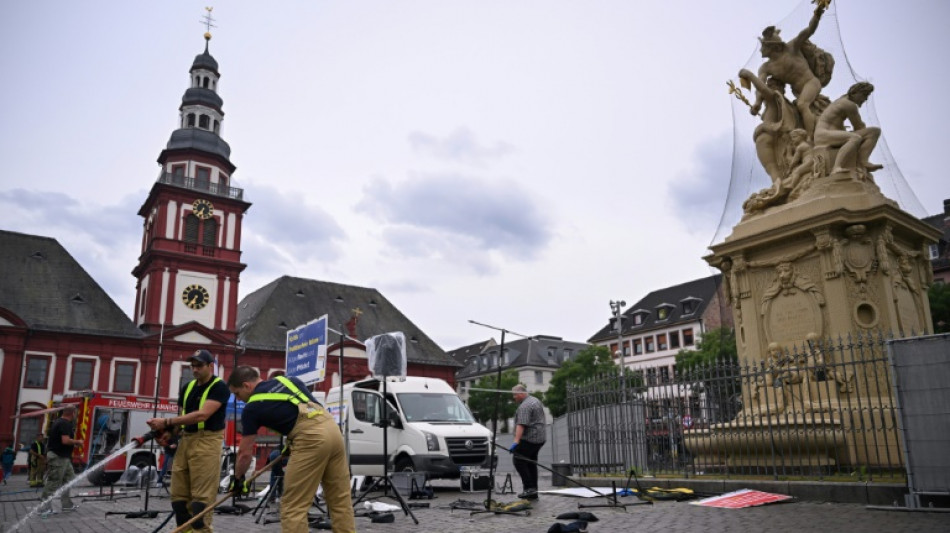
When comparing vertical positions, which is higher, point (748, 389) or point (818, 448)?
point (748, 389)

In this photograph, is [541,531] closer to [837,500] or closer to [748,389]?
[837,500]

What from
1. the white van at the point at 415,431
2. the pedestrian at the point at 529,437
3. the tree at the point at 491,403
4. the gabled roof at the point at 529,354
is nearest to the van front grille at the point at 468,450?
the white van at the point at 415,431

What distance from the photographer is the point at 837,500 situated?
939 cm

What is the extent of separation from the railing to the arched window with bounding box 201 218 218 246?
205 cm

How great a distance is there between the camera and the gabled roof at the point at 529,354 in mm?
82062

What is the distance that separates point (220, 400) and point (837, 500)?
312 inches

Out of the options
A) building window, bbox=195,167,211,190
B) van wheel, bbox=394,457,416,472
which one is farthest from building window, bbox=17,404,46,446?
van wheel, bbox=394,457,416,472

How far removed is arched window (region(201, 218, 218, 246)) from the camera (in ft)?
163

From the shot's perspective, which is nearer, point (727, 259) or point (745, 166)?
point (727, 259)

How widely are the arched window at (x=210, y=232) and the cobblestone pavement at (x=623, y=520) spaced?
39.5 metres

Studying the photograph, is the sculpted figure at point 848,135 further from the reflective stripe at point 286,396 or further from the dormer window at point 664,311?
the dormer window at point 664,311

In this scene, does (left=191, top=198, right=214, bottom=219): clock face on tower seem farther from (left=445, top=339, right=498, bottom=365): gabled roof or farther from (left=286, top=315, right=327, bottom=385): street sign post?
(left=445, top=339, right=498, bottom=365): gabled roof

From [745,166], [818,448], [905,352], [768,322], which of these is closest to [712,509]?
[818,448]

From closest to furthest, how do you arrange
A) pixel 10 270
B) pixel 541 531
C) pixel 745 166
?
pixel 541 531, pixel 745 166, pixel 10 270
